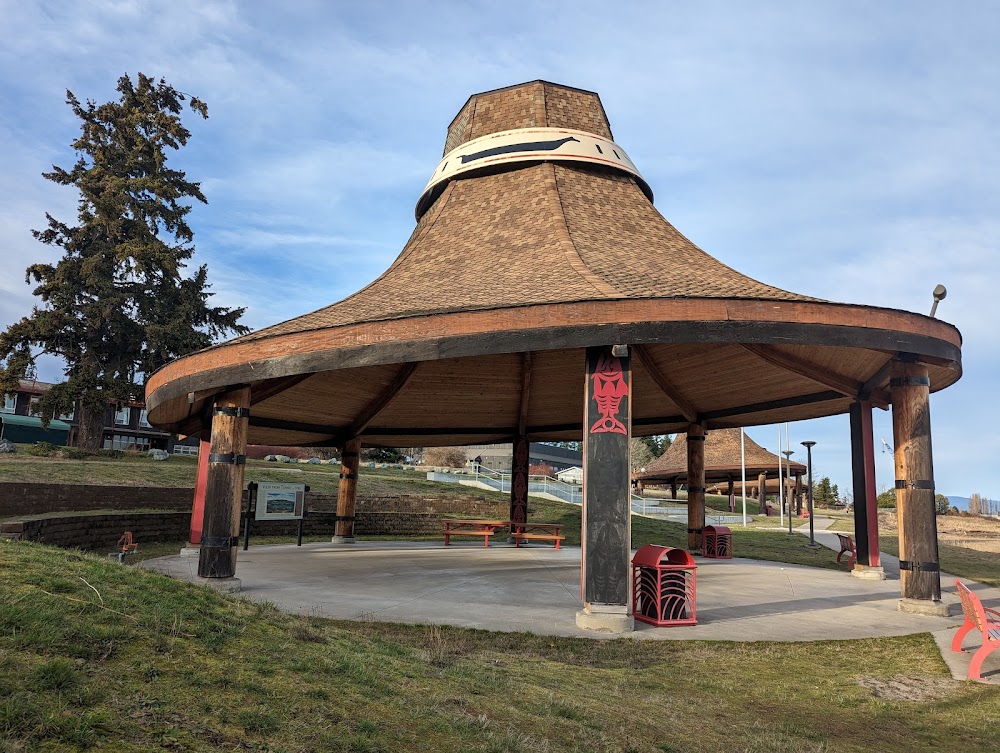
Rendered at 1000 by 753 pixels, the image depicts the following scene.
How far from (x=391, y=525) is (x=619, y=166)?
15.8m

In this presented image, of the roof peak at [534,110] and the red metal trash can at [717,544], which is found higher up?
the roof peak at [534,110]

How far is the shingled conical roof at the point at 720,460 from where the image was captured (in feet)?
139

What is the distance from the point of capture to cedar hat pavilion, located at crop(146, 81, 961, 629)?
348 inches

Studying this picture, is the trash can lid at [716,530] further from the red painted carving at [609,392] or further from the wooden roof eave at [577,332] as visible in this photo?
the red painted carving at [609,392]

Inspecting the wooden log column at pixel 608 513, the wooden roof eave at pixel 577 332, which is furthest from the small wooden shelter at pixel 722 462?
the wooden log column at pixel 608 513

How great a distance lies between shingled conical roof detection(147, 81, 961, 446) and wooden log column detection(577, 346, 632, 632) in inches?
39.4

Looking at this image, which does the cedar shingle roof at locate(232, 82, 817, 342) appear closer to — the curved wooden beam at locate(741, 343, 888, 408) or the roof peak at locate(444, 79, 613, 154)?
the roof peak at locate(444, 79, 613, 154)

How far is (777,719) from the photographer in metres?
5.60

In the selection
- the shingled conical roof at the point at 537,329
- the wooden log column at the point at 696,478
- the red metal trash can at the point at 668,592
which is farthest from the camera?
the wooden log column at the point at 696,478

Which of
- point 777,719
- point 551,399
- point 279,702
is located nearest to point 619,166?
point 551,399

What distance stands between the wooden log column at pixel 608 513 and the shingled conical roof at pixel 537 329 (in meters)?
1.00

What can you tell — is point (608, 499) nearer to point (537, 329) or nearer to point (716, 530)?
point (537, 329)

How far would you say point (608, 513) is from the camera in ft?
28.2

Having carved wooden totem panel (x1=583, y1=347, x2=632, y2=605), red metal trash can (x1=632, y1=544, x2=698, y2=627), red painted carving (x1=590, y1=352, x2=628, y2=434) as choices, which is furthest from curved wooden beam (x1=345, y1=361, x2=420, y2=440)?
red metal trash can (x1=632, y1=544, x2=698, y2=627)
